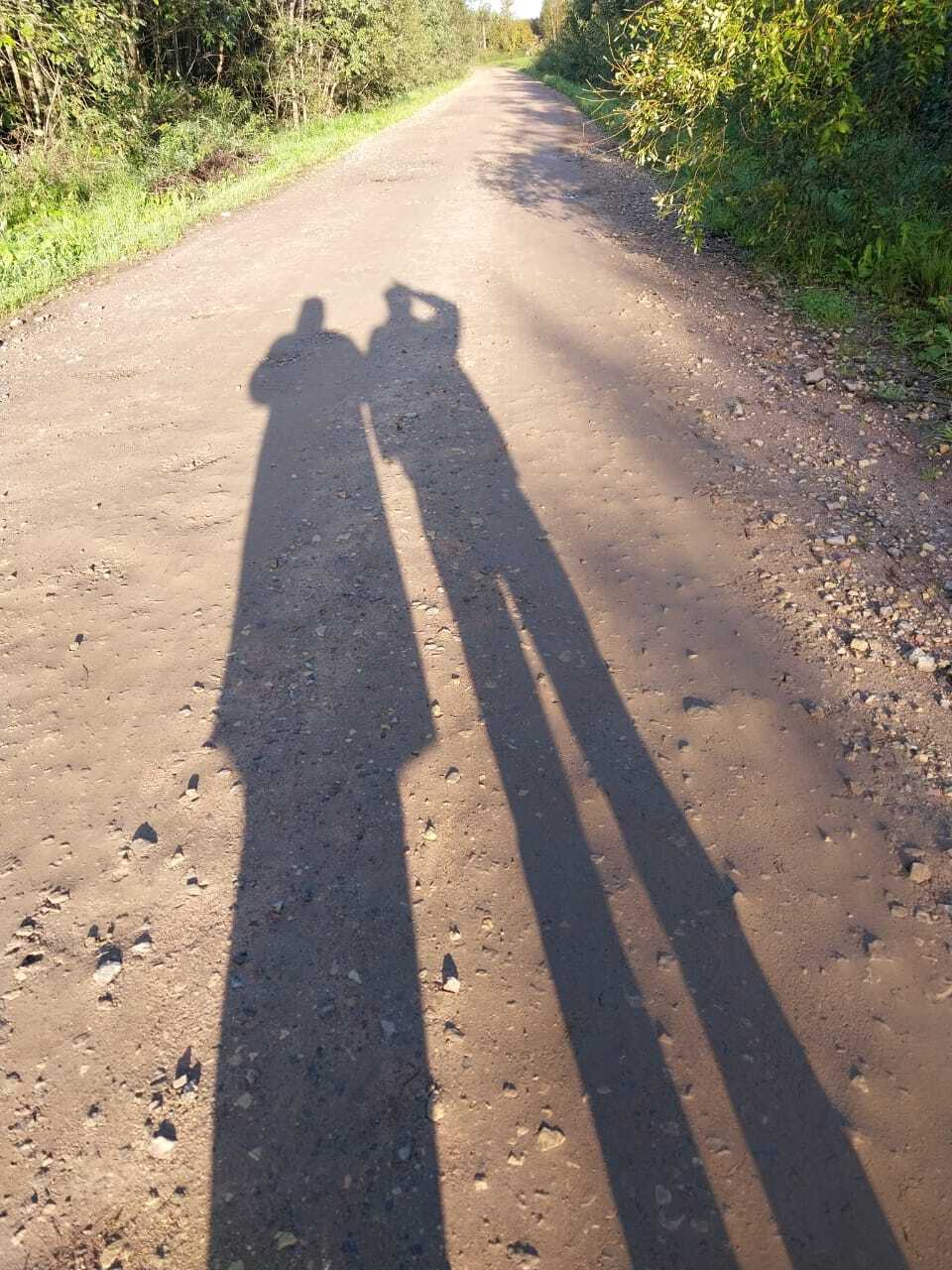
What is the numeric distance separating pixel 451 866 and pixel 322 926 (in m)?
0.46

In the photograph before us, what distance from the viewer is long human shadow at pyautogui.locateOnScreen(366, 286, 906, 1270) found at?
1.83 meters

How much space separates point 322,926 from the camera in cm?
245

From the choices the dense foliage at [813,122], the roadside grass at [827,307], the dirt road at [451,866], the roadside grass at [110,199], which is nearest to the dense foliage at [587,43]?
the roadside grass at [110,199]

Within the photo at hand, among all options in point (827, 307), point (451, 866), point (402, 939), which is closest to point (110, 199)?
point (827, 307)

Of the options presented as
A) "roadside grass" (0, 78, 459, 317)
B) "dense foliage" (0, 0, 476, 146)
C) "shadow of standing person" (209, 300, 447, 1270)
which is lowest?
"shadow of standing person" (209, 300, 447, 1270)

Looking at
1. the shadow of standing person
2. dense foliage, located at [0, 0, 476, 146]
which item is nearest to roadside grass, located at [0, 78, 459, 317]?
dense foliage, located at [0, 0, 476, 146]

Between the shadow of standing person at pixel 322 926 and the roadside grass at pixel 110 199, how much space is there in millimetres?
6540

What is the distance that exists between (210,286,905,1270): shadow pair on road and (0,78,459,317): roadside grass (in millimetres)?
6950

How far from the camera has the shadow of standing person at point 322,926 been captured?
187 cm

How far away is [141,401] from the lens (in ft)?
19.3

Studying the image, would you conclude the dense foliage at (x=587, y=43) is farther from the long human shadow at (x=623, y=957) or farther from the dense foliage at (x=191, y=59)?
the long human shadow at (x=623, y=957)

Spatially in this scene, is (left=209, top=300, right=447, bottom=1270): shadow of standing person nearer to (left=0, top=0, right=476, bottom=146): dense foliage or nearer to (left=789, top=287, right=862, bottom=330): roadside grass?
(left=789, top=287, right=862, bottom=330): roadside grass

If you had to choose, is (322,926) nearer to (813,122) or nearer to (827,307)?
(827,307)

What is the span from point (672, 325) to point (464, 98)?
29345 mm
